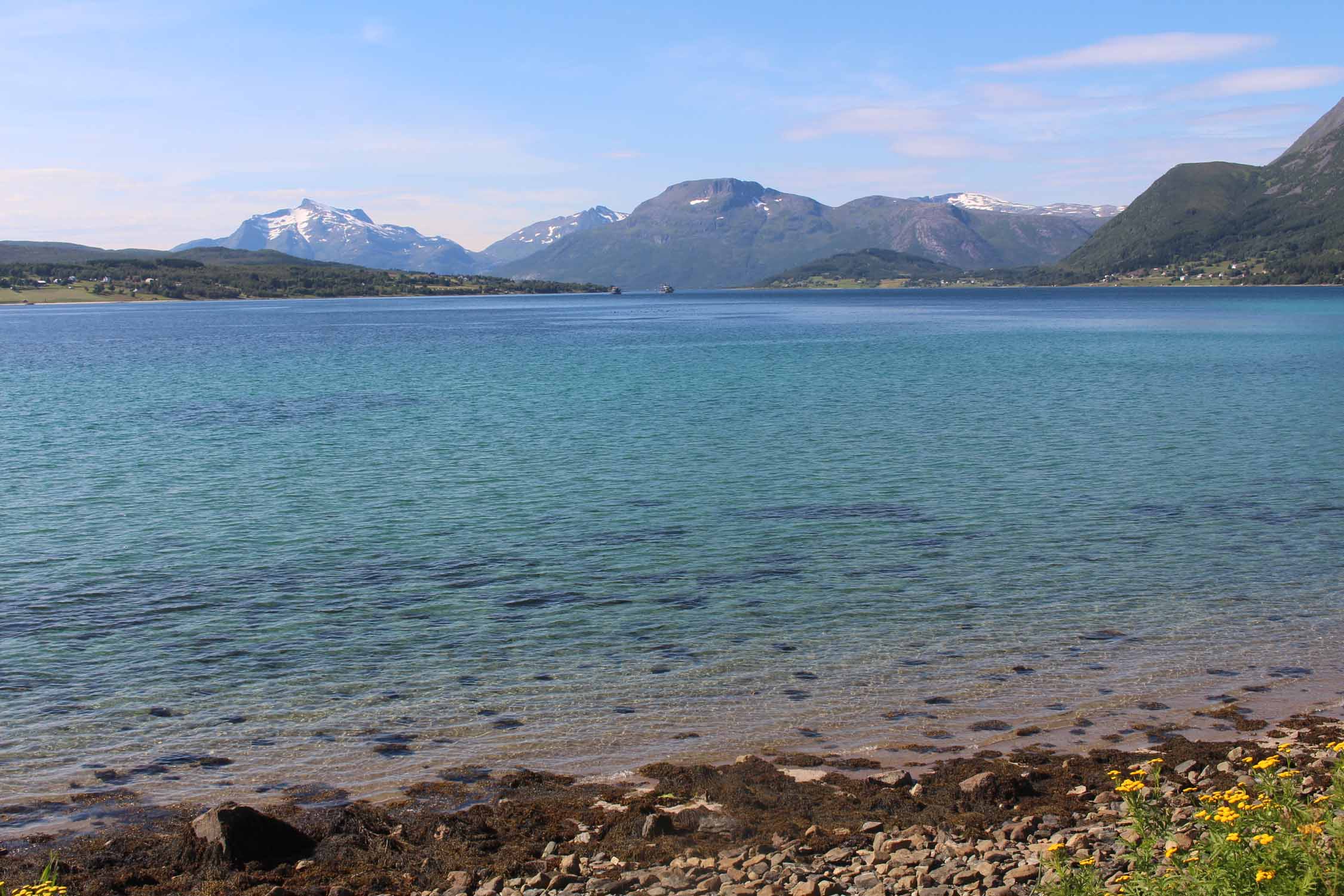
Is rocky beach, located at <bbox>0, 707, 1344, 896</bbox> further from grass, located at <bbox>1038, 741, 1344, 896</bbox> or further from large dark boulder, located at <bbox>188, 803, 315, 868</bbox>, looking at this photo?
grass, located at <bbox>1038, 741, 1344, 896</bbox>

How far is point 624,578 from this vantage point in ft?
80.3

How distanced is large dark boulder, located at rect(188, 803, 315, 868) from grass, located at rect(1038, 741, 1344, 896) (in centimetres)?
840

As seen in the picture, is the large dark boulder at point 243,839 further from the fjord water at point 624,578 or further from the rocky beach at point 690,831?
the fjord water at point 624,578

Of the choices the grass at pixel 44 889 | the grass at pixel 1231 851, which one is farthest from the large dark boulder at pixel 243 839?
Answer: the grass at pixel 1231 851

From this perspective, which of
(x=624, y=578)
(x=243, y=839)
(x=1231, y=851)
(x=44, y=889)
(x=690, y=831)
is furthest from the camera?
(x=624, y=578)

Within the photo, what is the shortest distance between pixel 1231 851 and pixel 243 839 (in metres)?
10.3

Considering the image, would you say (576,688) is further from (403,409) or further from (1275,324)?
(1275,324)

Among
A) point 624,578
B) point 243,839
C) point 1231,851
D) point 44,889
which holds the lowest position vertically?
point 243,839

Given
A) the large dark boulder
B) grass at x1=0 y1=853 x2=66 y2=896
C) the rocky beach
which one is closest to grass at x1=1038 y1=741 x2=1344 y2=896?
the rocky beach

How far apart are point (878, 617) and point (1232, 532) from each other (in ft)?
43.0

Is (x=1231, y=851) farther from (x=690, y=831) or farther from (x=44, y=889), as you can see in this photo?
(x=44, y=889)

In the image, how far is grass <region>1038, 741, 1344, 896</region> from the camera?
28.4 feet

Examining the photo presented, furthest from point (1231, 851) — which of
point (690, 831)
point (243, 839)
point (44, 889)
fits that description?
point (243, 839)

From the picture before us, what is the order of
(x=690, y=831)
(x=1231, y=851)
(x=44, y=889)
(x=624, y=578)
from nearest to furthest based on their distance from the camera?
(x=44, y=889) → (x=1231, y=851) → (x=690, y=831) → (x=624, y=578)
